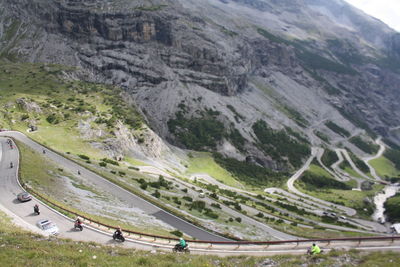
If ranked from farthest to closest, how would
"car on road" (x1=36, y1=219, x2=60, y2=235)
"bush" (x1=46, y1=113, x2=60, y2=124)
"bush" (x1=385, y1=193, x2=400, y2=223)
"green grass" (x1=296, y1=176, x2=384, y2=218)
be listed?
"green grass" (x1=296, y1=176, x2=384, y2=218)
"bush" (x1=385, y1=193, x2=400, y2=223)
"bush" (x1=46, y1=113, x2=60, y2=124)
"car on road" (x1=36, y1=219, x2=60, y2=235)

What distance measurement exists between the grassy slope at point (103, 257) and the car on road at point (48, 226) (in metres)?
2.85

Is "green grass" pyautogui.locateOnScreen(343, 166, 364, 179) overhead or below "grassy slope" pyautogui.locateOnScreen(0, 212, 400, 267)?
below

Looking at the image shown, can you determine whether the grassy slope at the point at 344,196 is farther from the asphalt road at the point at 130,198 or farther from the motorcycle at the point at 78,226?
the motorcycle at the point at 78,226

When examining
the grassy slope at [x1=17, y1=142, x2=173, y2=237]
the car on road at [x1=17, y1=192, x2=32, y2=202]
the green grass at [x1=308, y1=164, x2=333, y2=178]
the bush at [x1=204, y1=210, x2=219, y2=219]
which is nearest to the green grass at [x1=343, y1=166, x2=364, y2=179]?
the green grass at [x1=308, y1=164, x2=333, y2=178]

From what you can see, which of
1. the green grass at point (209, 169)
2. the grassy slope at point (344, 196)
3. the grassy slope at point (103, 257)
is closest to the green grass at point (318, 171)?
the grassy slope at point (344, 196)

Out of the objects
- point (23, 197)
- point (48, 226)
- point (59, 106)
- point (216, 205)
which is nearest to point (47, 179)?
point (23, 197)

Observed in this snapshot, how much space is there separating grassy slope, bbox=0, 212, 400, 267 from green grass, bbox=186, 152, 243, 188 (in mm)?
82950

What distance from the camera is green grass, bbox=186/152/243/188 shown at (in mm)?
116006

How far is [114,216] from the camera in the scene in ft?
127

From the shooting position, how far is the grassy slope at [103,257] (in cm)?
1980

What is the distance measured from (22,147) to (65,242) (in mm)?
42989

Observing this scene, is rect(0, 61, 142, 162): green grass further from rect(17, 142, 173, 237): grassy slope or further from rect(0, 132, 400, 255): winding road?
rect(0, 132, 400, 255): winding road

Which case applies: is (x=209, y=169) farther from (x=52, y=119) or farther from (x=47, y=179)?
(x=47, y=179)

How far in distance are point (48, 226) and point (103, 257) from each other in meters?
11.8
